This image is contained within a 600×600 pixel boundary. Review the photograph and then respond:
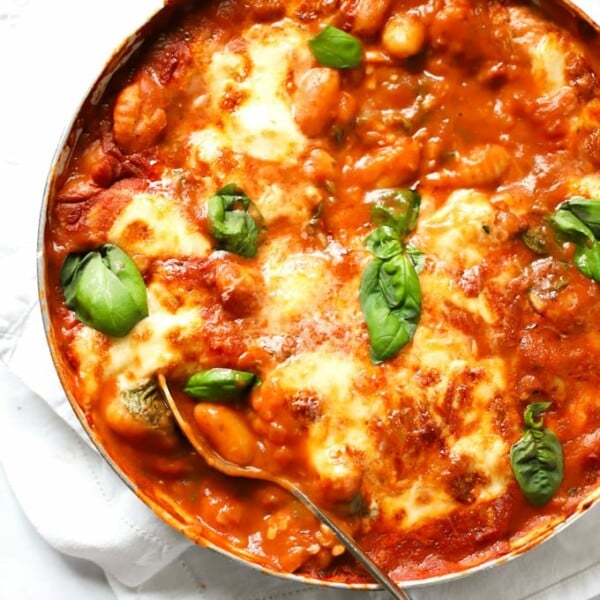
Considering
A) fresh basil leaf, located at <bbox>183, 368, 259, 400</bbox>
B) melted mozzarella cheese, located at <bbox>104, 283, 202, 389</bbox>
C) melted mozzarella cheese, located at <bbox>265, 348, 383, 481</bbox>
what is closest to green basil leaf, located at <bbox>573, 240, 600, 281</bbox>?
melted mozzarella cheese, located at <bbox>265, 348, 383, 481</bbox>

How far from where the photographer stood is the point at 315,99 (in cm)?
285

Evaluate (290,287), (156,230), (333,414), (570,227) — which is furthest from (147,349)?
(570,227)

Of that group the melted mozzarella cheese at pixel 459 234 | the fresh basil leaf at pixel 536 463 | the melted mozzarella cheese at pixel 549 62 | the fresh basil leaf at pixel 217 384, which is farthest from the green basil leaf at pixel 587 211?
the fresh basil leaf at pixel 217 384

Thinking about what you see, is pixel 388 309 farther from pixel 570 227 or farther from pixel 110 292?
pixel 110 292

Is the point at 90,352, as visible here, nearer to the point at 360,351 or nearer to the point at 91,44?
the point at 360,351

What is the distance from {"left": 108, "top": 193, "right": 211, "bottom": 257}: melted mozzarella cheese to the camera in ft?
9.21

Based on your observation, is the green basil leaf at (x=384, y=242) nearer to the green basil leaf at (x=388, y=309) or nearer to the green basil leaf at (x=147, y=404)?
the green basil leaf at (x=388, y=309)

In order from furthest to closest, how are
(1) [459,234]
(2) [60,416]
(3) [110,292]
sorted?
(2) [60,416]
(1) [459,234]
(3) [110,292]

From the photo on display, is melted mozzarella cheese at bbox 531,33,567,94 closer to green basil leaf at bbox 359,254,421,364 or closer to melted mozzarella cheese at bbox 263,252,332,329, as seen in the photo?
green basil leaf at bbox 359,254,421,364

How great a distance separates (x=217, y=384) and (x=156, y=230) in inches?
18.9

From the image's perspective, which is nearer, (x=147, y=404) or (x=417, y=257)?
(x=147, y=404)

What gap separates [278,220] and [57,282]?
2.19 ft

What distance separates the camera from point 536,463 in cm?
288

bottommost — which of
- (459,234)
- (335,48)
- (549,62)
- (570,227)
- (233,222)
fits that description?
(233,222)
